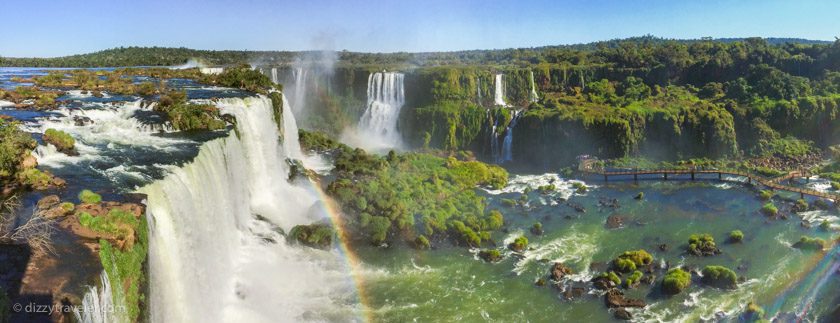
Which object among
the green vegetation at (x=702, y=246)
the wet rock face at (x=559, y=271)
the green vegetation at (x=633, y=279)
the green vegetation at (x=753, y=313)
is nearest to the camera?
the green vegetation at (x=753, y=313)

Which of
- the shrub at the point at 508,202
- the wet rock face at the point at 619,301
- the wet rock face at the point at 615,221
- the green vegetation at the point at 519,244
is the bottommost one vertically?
the wet rock face at the point at 619,301

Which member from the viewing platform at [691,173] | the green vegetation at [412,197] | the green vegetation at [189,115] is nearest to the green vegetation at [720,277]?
the green vegetation at [412,197]

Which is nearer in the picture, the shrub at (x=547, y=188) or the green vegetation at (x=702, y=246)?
the green vegetation at (x=702, y=246)

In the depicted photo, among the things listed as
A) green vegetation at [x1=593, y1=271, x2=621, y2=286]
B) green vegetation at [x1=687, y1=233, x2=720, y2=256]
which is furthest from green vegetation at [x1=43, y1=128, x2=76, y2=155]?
green vegetation at [x1=687, y1=233, x2=720, y2=256]

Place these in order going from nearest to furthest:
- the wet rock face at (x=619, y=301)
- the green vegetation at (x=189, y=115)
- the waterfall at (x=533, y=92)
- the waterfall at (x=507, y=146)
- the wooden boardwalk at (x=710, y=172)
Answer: the wet rock face at (x=619, y=301) → the green vegetation at (x=189, y=115) → the wooden boardwalk at (x=710, y=172) → the waterfall at (x=507, y=146) → the waterfall at (x=533, y=92)

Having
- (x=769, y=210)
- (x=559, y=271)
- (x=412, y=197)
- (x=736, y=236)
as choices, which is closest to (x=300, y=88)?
(x=412, y=197)

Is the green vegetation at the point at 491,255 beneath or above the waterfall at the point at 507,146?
beneath

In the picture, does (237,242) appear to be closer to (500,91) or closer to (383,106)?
(383,106)

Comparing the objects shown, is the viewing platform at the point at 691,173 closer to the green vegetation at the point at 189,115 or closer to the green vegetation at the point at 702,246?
the green vegetation at the point at 702,246
